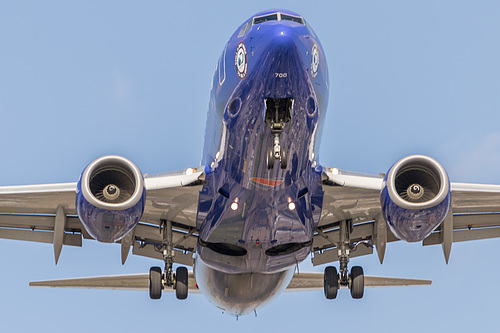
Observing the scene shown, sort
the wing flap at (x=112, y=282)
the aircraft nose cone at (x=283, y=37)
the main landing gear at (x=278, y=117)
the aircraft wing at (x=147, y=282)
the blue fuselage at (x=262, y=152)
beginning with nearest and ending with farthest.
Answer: the aircraft nose cone at (x=283, y=37), the blue fuselage at (x=262, y=152), the main landing gear at (x=278, y=117), the wing flap at (x=112, y=282), the aircraft wing at (x=147, y=282)

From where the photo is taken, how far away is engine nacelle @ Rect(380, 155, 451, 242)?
16.4m

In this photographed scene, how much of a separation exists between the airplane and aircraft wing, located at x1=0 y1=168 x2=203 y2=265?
0.03 metres

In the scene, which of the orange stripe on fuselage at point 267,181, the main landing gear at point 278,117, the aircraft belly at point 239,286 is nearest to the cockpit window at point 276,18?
the main landing gear at point 278,117

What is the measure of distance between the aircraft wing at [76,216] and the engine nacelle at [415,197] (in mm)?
3893

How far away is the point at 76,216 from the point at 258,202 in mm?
5414

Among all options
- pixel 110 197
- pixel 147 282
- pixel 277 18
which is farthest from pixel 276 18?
pixel 147 282

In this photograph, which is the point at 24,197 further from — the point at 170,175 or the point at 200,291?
the point at 200,291

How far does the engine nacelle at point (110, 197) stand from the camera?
16.2 metres

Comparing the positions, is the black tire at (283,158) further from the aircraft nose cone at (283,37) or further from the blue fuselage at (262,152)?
the aircraft nose cone at (283,37)

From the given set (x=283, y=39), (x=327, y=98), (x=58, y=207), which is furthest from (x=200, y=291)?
(x=283, y=39)

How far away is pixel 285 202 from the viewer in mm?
17062

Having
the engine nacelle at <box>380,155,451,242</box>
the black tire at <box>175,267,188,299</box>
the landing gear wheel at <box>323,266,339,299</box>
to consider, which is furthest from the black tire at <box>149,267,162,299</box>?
the engine nacelle at <box>380,155,451,242</box>

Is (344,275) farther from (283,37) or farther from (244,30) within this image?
(283,37)

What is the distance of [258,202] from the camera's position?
55.6ft
